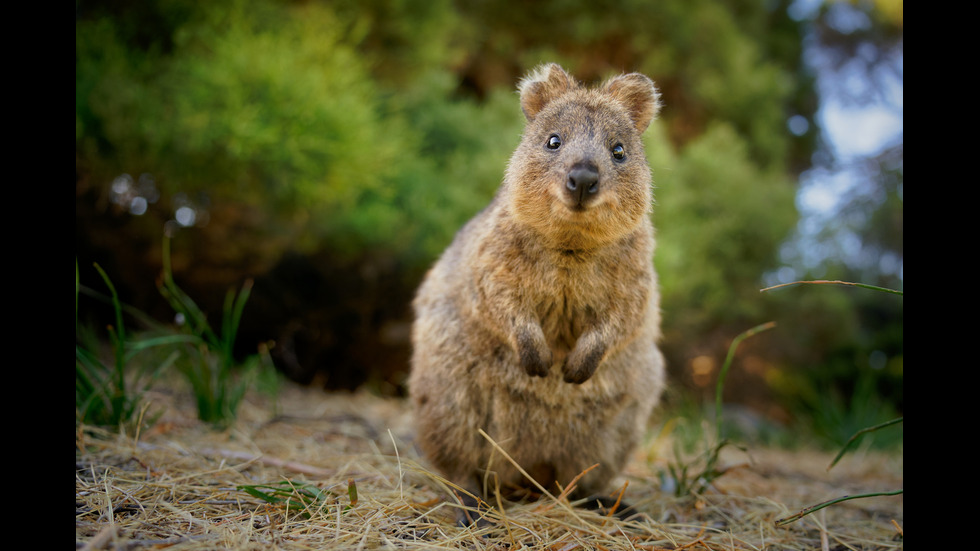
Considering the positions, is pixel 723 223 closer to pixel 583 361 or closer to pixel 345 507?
pixel 583 361

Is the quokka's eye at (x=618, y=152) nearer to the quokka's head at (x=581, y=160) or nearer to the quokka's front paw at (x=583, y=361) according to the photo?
the quokka's head at (x=581, y=160)

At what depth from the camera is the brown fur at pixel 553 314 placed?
2.32 m

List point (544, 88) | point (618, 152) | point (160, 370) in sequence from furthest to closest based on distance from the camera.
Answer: point (160, 370), point (544, 88), point (618, 152)

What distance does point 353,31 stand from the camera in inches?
210

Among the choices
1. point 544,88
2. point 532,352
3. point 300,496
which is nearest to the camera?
point 300,496

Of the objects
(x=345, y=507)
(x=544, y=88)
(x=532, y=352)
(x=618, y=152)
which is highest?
(x=544, y=88)

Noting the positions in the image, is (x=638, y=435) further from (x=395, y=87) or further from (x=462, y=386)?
(x=395, y=87)

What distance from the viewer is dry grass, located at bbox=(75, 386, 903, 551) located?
1832mm

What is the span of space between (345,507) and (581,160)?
1624mm

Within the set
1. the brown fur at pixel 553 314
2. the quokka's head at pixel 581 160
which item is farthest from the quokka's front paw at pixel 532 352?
the quokka's head at pixel 581 160

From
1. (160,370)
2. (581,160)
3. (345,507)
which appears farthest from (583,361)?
(160,370)

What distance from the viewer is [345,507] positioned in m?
2.15

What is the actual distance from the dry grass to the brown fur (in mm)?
238

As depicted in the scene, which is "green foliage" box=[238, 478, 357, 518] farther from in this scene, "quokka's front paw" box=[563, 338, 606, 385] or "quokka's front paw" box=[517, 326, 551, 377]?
"quokka's front paw" box=[563, 338, 606, 385]
